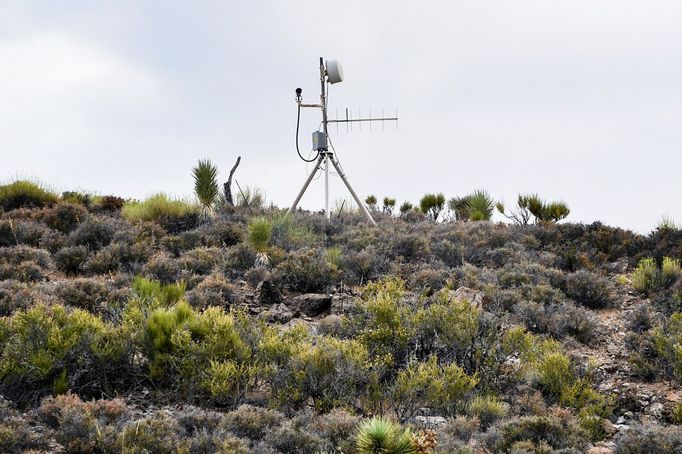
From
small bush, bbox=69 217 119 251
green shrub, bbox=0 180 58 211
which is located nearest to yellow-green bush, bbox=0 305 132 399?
small bush, bbox=69 217 119 251

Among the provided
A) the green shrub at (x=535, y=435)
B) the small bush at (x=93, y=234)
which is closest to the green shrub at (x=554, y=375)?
the green shrub at (x=535, y=435)

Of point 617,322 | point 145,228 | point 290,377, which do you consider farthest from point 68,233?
point 617,322

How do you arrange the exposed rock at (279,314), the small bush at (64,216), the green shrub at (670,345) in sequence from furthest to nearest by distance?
the small bush at (64,216)
the exposed rock at (279,314)
the green shrub at (670,345)

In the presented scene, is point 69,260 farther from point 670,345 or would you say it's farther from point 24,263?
point 670,345

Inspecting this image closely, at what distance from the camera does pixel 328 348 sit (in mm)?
7102

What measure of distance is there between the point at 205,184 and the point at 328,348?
9838 mm

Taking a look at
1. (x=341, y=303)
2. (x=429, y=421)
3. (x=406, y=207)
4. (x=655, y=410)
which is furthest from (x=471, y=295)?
(x=406, y=207)

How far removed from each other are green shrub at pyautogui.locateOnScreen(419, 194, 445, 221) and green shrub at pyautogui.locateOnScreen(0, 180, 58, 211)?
9083 millimetres

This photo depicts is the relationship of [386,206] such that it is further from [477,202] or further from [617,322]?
[617,322]

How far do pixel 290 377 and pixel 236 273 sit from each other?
4810 mm

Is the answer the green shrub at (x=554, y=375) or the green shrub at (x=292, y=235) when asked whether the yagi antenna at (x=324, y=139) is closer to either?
the green shrub at (x=292, y=235)

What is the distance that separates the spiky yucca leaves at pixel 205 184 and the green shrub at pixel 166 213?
0.73 metres

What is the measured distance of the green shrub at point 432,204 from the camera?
2002cm

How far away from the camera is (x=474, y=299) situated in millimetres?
9961
